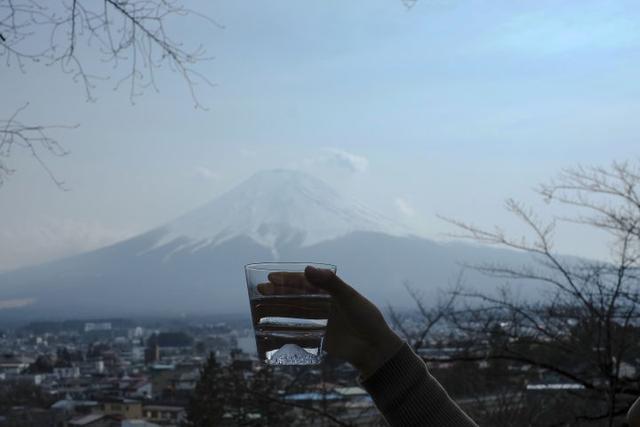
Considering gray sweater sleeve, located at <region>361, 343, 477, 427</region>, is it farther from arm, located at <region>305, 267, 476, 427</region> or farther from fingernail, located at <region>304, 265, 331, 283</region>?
fingernail, located at <region>304, 265, 331, 283</region>

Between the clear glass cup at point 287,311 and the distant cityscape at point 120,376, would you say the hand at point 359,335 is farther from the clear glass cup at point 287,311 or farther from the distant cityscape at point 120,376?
the distant cityscape at point 120,376

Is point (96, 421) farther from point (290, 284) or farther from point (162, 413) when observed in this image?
point (290, 284)

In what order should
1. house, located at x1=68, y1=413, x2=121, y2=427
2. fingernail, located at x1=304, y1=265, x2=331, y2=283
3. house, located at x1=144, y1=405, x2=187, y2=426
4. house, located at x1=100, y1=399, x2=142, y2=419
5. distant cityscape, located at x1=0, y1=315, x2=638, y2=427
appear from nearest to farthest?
fingernail, located at x1=304, y1=265, x2=331, y2=283, distant cityscape, located at x1=0, y1=315, x2=638, y2=427, house, located at x1=68, y1=413, x2=121, y2=427, house, located at x1=100, y1=399, x2=142, y2=419, house, located at x1=144, y1=405, x2=187, y2=426

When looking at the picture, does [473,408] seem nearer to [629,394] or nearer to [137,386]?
[629,394]

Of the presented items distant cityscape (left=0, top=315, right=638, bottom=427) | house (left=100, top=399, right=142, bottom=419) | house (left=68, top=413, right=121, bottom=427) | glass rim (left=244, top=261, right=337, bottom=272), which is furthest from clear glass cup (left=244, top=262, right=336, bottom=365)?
house (left=100, top=399, right=142, bottom=419)

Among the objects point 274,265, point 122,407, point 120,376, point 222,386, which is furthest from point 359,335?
point 120,376

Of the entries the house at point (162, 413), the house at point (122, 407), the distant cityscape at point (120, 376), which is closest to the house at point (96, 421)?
the distant cityscape at point (120, 376)
